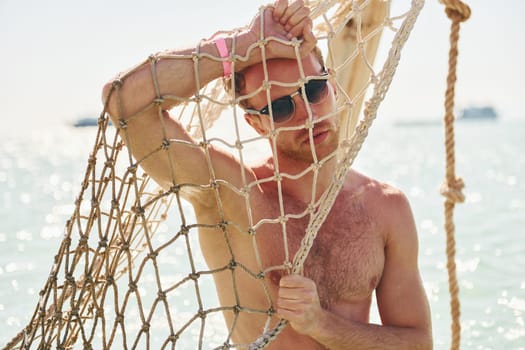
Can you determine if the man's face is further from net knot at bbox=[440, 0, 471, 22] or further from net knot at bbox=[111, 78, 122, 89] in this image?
net knot at bbox=[440, 0, 471, 22]

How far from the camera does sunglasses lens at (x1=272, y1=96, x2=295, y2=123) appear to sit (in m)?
1.90

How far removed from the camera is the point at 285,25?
1.81 meters

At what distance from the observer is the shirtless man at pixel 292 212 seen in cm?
175

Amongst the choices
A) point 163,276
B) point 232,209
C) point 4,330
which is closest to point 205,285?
point 163,276

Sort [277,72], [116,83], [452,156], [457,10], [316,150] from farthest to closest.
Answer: [452,156], [457,10], [316,150], [277,72], [116,83]

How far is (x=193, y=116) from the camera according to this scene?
2.48m

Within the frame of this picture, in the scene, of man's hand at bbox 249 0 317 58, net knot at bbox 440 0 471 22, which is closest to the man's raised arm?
man's hand at bbox 249 0 317 58

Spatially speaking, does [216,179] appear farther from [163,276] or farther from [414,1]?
[163,276]

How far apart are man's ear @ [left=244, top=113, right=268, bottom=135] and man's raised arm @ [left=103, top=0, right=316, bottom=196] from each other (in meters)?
0.30

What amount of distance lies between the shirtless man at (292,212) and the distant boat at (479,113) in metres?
110

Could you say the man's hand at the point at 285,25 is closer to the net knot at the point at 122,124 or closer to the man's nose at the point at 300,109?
the man's nose at the point at 300,109

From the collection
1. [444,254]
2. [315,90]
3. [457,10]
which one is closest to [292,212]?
[315,90]

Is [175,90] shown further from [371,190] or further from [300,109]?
[371,190]

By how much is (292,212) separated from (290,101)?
1.31 feet
